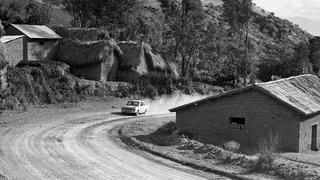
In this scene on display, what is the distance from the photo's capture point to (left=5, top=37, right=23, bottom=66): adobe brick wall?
52.1 m

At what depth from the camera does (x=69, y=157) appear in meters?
28.4

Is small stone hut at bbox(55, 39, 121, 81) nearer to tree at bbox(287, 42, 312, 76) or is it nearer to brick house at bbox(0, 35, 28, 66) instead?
brick house at bbox(0, 35, 28, 66)

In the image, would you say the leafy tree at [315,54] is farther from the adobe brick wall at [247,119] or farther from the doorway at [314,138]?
the adobe brick wall at [247,119]

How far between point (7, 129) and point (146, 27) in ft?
145

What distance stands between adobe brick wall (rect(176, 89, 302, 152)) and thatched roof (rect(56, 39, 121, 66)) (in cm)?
2284

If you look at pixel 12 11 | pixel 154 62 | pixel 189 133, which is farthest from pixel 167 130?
pixel 12 11

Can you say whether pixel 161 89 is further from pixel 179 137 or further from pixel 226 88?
pixel 179 137

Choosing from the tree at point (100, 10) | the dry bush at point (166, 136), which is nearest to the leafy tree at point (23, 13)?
the tree at point (100, 10)

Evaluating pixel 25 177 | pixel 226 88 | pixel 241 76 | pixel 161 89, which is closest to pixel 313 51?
pixel 241 76

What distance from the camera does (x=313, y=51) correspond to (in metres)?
100

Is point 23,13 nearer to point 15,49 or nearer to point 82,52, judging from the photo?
point 82,52

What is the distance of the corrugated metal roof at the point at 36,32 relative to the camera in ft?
181

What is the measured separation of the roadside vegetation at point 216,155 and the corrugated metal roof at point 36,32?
20964 mm

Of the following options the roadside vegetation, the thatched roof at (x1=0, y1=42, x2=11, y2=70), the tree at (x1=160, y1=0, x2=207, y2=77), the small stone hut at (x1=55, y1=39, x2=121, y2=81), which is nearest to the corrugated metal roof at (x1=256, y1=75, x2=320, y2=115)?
the roadside vegetation
